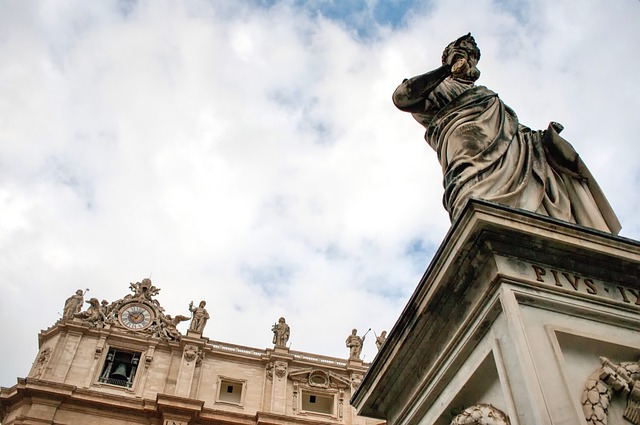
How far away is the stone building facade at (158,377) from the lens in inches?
931

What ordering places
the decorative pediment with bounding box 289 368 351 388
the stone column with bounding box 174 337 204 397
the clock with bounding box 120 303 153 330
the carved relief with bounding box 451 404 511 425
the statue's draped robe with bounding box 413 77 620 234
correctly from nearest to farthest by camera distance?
1. the carved relief with bounding box 451 404 511 425
2. the statue's draped robe with bounding box 413 77 620 234
3. the stone column with bounding box 174 337 204 397
4. the decorative pediment with bounding box 289 368 351 388
5. the clock with bounding box 120 303 153 330

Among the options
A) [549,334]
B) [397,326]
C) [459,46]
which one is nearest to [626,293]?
[549,334]

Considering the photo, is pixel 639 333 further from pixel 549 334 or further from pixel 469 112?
pixel 469 112

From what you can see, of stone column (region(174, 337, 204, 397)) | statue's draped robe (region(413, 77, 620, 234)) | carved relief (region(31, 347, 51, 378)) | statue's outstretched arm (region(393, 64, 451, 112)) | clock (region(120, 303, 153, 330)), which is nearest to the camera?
statue's draped robe (region(413, 77, 620, 234))

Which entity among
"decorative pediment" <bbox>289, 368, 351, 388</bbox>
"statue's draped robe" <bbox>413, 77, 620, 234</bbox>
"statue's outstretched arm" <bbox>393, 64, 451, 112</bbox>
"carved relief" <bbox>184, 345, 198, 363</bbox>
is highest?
"carved relief" <bbox>184, 345, 198, 363</bbox>

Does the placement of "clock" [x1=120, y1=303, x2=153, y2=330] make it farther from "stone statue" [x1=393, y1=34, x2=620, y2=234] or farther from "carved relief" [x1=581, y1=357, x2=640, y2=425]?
"carved relief" [x1=581, y1=357, x2=640, y2=425]

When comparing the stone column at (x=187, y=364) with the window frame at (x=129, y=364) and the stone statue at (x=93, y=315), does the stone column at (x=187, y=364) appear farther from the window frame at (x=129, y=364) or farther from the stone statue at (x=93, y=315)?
the stone statue at (x=93, y=315)

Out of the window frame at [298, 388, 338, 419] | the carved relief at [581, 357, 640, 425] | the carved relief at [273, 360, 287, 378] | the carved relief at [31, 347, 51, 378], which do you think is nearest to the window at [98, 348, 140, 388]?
the carved relief at [31, 347, 51, 378]

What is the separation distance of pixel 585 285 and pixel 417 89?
10.1ft

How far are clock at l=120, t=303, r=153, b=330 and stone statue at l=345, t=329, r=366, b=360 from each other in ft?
31.3

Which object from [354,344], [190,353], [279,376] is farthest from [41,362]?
[354,344]

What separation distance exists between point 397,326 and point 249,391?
22.7m

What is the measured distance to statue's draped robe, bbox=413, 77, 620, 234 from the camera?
518cm

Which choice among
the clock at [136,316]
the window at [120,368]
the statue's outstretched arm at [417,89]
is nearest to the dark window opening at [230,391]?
the window at [120,368]
